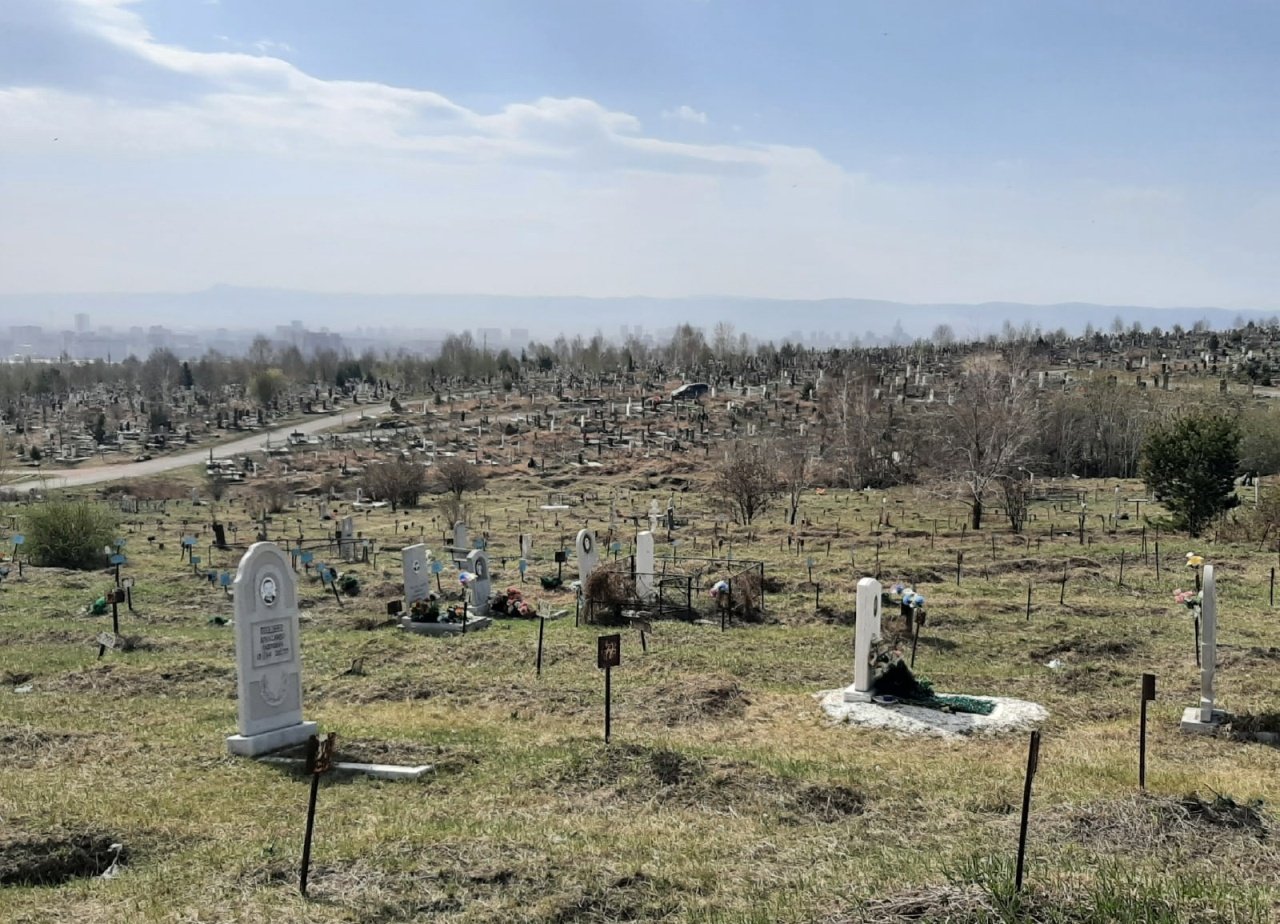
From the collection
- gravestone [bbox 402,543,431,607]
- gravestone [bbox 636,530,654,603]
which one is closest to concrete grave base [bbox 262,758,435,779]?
gravestone [bbox 402,543,431,607]

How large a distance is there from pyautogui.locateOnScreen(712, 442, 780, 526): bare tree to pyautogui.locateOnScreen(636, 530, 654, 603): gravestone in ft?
63.5

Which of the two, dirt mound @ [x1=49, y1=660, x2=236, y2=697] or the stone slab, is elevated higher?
the stone slab

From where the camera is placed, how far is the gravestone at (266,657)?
12781 mm

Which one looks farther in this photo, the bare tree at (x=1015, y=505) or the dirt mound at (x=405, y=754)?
the bare tree at (x=1015, y=505)

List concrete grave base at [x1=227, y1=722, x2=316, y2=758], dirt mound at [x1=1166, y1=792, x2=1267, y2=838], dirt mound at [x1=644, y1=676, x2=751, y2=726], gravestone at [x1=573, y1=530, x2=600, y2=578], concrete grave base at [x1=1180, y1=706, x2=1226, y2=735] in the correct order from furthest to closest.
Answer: gravestone at [x1=573, y1=530, x2=600, y2=578]
dirt mound at [x1=644, y1=676, x2=751, y2=726]
concrete grave base at [x1=1180, y1=706, x2=1226, y2=735]
concrete grave base at [x1=227, y1=722, x2=316, y2=758]
dirt mound at [x1=1166, y1=792, x2=1267, y2=838]

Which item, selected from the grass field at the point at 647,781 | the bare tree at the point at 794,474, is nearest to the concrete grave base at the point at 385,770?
the grass field at the point at 647,781

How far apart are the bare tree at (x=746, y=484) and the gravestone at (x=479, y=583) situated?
69.8ft

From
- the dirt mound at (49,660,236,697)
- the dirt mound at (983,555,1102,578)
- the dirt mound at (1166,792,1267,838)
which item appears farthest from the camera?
the dirt mound at (983,555,1102,578)

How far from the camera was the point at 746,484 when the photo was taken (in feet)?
151

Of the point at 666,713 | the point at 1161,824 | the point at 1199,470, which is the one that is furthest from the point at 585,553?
the point at 1199,470

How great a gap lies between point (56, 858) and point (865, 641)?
1140 cm

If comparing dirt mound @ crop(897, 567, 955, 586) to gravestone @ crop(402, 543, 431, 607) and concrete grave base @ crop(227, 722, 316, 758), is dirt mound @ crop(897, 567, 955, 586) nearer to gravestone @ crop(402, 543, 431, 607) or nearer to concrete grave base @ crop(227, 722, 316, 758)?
gravestone @ crop(402, 543, 431, 607)

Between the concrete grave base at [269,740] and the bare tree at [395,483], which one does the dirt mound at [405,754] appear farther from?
the bare tree at [395,483]

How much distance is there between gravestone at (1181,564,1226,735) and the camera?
47.6 feet
